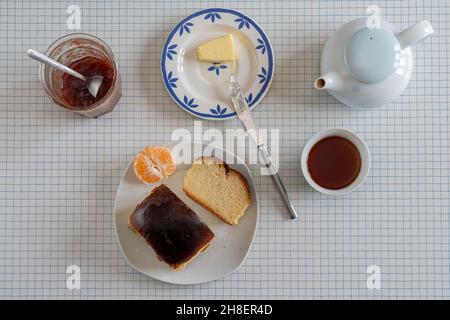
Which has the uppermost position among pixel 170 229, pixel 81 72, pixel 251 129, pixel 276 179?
pixel 81 72

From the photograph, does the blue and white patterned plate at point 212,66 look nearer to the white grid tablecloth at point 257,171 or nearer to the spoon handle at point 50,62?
the white grid tablecloth at point 257,171

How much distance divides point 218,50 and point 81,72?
1.02ft

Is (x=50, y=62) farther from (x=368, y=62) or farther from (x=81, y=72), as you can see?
(x=368, y=62)

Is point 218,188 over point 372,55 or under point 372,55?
under

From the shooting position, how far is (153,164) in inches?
46.9

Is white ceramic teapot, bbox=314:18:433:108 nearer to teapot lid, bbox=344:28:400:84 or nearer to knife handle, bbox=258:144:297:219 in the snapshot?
teapot lid, bbox=344:28:400:84

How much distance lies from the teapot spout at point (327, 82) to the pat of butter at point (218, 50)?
23 cm

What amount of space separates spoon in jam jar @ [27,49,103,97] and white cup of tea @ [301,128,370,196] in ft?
1.57

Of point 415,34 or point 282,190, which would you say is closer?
point 415,34

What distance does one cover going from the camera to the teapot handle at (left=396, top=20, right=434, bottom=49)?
3.34 ft

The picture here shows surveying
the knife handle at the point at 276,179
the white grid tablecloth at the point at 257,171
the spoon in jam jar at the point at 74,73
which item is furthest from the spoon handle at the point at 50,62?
the knife handle at the point at 276,179

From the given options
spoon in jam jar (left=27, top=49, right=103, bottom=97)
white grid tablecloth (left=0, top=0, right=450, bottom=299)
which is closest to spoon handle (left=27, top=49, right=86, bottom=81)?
spoon in jam jar (left=27, top=49, right=103, bottom=97)

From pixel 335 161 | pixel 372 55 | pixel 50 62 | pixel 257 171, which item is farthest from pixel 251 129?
pixel 50 62
